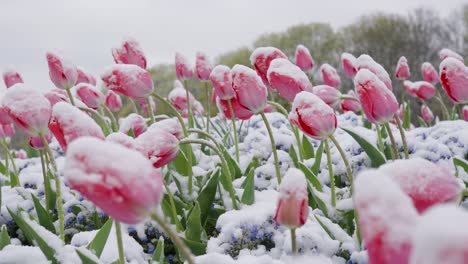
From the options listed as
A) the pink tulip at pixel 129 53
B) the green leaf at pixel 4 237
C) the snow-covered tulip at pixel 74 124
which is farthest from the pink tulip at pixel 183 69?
the snow-covered tulip at pixel 74 124

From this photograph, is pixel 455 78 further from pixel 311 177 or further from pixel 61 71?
pixel 61 71

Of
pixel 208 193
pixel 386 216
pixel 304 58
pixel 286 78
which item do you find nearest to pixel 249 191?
Answer: pixel 208 193

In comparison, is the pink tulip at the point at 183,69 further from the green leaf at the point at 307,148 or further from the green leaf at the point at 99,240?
the green leaf at the point at 99,240

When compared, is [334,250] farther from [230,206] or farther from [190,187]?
[190,187]

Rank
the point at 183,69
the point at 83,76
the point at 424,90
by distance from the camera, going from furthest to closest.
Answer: the point at 424,90 < the point at 183,69 < the point at 83,76

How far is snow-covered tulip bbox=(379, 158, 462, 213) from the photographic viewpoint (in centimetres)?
54

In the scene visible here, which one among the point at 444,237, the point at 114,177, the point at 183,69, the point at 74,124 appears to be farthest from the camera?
the point at 183,69

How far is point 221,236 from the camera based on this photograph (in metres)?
1.53

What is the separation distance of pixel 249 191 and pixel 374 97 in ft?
1.70

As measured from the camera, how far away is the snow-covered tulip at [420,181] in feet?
1.76

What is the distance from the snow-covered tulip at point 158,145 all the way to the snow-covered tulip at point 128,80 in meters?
0.37

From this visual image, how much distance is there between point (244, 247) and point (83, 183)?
1.04m

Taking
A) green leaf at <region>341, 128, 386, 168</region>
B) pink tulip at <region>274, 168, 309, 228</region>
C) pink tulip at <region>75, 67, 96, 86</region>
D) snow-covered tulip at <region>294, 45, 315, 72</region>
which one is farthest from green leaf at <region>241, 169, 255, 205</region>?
pink tulip at <region>75, 67, 96, 86</region>

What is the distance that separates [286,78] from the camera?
168cm
